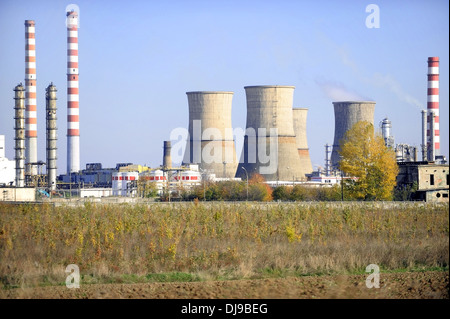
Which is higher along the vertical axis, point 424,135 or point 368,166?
point 424,135

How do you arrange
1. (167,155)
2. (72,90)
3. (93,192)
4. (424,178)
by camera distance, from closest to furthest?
(424,178) → (93,192) → (72,90) → (167,155)

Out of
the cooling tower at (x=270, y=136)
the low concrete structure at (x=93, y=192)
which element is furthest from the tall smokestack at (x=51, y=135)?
the cooling tower at (x=270, y=136)

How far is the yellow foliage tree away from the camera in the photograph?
82.6ft

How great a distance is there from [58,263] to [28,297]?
8.07 ft

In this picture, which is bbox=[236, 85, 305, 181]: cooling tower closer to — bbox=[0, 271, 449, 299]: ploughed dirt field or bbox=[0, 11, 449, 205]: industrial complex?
bbox=[0, 11, 449, 205]: industrial complex

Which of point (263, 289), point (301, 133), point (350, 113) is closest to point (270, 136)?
point (350, 113)

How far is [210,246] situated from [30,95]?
1307 inches

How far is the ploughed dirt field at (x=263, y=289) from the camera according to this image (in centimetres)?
788

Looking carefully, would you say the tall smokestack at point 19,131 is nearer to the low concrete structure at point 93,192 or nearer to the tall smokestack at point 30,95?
A: the low concrete structure at point 93,192

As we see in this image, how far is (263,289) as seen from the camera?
Answer: 7719 mm

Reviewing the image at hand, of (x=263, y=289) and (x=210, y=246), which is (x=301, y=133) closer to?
(x=210, y=246)

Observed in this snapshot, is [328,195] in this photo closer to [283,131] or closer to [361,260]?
[283,131]

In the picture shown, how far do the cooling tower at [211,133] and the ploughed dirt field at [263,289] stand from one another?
29027 mm

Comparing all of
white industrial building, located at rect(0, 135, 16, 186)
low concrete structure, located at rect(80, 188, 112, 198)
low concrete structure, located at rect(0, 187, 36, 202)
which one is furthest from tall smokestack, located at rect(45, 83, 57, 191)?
low concrete structure, located at rect(0, 187, 36, 202)
